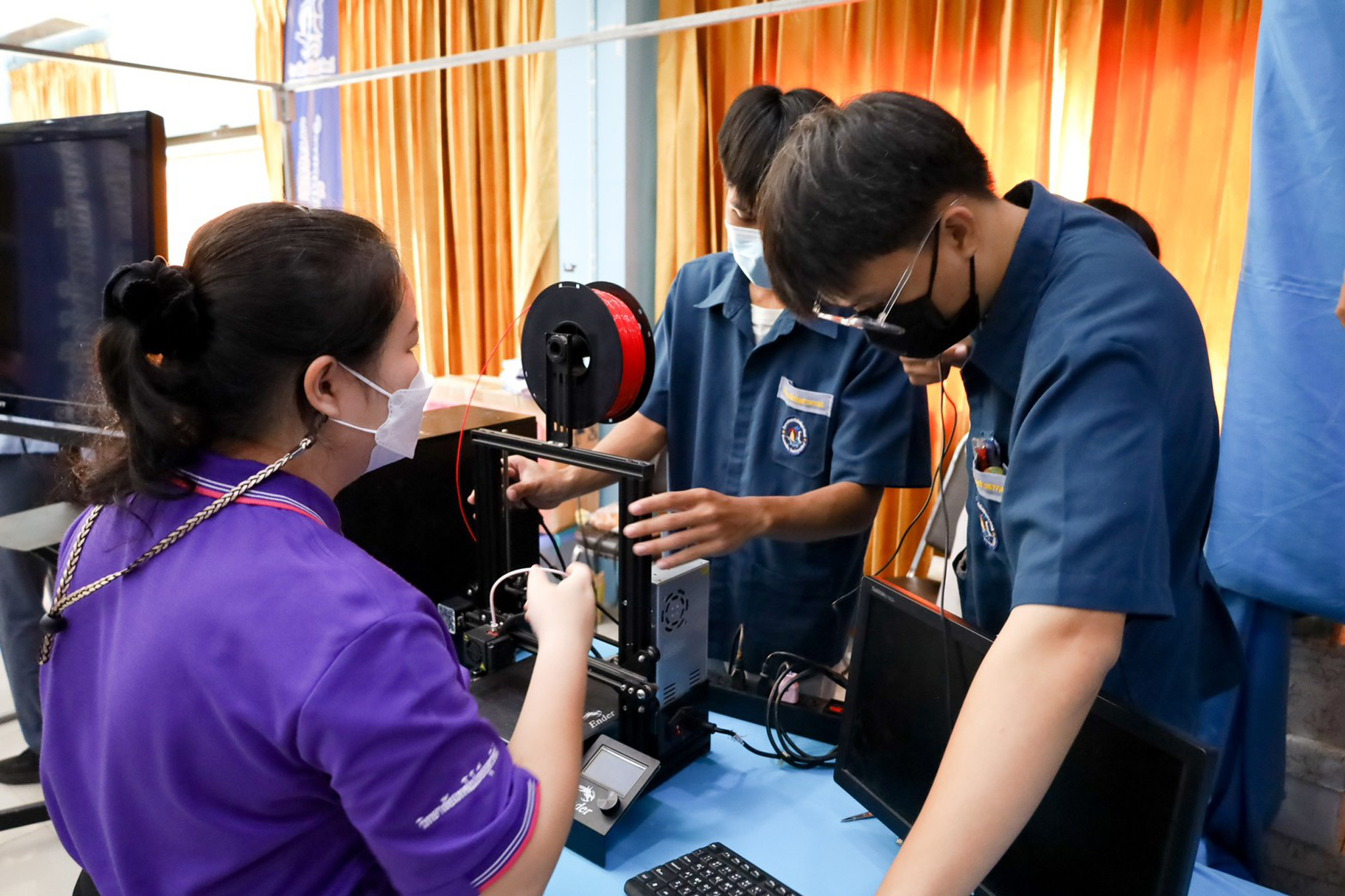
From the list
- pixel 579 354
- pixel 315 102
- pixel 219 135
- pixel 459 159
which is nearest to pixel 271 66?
pixel 315 102

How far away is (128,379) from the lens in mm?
746

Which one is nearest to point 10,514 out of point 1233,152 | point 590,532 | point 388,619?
point 590,532

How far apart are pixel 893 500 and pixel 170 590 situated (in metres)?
2.45

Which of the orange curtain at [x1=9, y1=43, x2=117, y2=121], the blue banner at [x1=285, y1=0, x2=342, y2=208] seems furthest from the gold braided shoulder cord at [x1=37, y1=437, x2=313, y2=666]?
the orange curtain at [x1=9, y1=43, x2=117, y2=121]

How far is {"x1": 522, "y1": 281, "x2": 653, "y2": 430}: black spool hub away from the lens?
1122 millimetres

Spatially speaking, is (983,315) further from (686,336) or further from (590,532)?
(590,532)

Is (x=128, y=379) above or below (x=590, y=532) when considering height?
above

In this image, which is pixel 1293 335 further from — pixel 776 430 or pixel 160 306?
pixel 160 306

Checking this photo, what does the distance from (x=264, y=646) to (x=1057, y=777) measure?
730 mm

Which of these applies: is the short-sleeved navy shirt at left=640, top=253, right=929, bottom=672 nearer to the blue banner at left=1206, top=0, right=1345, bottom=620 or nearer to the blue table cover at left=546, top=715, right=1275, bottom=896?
the blue table cover at left=546, top=715, right=1275, bottom=896

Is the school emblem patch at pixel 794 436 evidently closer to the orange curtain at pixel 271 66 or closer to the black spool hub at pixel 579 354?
the black spool hub at pixel 579 354

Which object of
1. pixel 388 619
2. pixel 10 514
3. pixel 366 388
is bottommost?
pixel 10 514

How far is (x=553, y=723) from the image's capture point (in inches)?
31.9

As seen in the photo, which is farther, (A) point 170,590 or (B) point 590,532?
(B) point 590,532
